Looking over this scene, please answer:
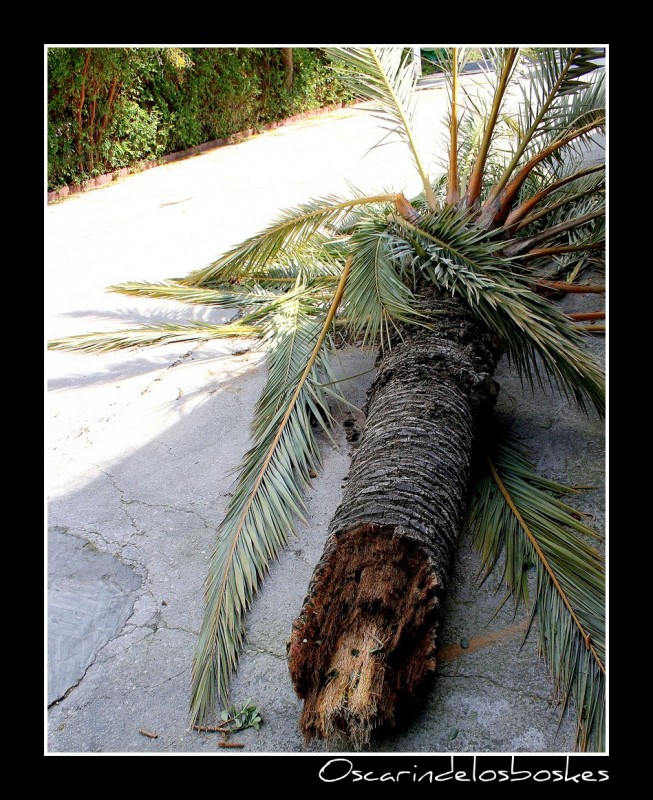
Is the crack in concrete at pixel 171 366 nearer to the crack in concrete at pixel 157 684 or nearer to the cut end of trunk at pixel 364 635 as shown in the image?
the crack in concrete at pixel 157 684

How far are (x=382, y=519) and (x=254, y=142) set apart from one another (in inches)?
447

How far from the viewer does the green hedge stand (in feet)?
29.6

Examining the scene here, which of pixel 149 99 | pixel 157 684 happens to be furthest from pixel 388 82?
pixel 149 99

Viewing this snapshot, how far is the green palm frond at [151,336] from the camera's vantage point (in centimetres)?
439

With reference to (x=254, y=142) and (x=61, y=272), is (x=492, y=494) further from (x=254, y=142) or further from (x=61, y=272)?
(x=254, y=142)

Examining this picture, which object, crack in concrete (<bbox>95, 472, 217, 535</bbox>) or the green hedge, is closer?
crack in concrete (<bbox>95, 472, 217, 535</bbox>)

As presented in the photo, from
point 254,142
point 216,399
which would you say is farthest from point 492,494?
point 254,142

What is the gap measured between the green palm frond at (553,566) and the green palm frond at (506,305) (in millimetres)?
414

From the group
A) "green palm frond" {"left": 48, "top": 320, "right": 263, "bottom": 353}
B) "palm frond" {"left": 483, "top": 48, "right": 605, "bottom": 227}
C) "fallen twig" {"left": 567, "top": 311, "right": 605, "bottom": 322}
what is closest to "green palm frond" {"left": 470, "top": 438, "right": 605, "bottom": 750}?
"fallen twig" {"left": 567, "top": 311, "right": 605, "bottom": 322}

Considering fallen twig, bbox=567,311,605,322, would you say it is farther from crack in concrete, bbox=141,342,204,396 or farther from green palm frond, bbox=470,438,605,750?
crack in concrete, bbox=141,342,204,396

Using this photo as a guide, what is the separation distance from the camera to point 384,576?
2.05 metres

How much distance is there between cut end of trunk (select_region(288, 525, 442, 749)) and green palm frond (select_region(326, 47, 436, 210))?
2.39 meters

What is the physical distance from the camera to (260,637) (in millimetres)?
2383
